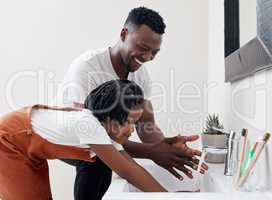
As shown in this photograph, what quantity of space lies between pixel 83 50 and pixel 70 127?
92cm

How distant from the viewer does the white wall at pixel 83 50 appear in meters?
1.71

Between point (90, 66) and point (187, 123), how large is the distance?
2.58 ft

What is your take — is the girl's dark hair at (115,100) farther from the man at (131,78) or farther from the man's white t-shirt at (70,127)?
the man at (131,78)

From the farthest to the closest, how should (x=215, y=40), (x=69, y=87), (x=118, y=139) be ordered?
(x=215, y=40), (x=69, y=87), (x=118, y=139)

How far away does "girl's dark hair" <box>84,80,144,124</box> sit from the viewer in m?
0.86

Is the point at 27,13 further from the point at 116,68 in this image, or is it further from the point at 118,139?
the point at 118,139

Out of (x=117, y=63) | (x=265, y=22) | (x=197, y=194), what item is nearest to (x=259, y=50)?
(x=265, y=22)

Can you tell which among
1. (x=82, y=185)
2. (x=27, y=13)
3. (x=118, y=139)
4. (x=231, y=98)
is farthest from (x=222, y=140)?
(x=27, y=13)

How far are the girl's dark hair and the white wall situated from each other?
0.83m

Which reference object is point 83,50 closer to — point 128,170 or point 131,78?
point 131,78

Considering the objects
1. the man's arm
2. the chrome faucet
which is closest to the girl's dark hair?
the man's arm

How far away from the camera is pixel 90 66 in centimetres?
112

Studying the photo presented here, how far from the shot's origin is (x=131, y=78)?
1219 mm

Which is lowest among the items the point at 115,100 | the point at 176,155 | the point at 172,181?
the point at 172,181
